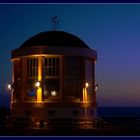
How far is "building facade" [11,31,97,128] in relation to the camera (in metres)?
36.7

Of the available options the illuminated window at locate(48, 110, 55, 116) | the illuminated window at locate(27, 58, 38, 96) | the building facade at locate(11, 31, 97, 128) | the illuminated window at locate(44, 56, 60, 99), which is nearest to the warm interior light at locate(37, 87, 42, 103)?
the building facade at locate(11, 31, 97, 128)

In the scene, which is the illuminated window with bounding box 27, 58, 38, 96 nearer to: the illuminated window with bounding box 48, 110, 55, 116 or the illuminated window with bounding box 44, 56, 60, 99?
the illuminated window with bounding box 44, 56, 60, 99

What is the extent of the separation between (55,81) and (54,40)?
348 cm

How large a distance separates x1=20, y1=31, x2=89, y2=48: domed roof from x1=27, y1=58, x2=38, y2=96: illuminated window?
4.96 ft

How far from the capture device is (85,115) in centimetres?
3766

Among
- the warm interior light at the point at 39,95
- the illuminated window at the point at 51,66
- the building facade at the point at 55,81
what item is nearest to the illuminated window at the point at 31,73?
the building facade at the point at 55,81

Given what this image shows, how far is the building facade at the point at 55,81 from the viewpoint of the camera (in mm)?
36656

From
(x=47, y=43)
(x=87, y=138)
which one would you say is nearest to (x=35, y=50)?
(x=47, y=43)

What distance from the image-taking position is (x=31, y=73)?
124 ft

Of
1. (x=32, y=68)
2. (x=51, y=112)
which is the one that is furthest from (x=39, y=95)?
(x=32, y=68)

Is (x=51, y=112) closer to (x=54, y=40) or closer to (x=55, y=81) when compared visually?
(x=55, y=81)

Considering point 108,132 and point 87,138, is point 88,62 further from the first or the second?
point 87,138

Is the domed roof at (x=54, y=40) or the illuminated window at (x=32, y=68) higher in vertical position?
the domed roof at (x=54, y=40)

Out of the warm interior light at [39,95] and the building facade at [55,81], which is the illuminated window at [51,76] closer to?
the building facade at [55,81]
